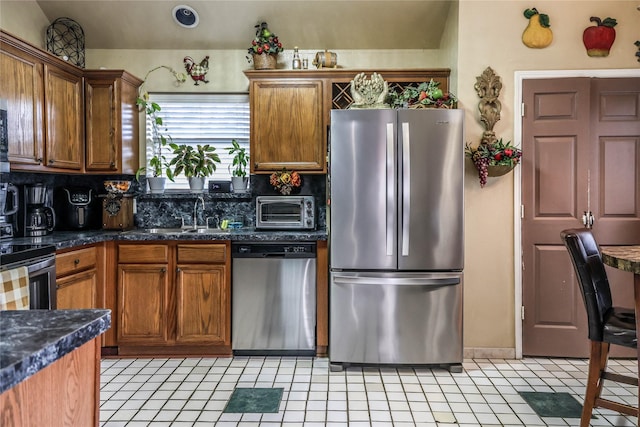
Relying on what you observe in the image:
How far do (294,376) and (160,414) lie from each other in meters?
0.86

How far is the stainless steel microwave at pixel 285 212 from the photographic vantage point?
3406mm

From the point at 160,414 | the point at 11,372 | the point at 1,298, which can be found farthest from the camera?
the point at 160,414

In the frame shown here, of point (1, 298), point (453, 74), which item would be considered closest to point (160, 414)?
point (1, 298)

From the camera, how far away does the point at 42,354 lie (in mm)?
742

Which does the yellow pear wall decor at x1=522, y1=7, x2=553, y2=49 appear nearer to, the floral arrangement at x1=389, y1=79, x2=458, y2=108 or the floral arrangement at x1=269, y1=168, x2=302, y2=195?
the floral arrangement at x1=389, y1=79, x2=458, y2=108

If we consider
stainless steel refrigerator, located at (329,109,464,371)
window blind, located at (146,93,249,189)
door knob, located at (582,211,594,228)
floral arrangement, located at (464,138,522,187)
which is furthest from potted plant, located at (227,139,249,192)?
door knob, located at (582,211,594,228)

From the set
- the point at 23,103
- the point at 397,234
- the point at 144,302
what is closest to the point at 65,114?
the point at 23,103

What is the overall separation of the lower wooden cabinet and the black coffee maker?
63 cm

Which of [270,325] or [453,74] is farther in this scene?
[453,74]

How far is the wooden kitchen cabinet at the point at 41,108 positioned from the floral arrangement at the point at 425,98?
2.41 meters

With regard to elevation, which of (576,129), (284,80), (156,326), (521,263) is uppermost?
(284,80)

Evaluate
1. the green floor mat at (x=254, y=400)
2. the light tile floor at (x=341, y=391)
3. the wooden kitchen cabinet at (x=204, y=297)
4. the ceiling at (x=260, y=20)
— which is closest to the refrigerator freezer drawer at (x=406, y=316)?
the light tile floor at (x=341, y=391)

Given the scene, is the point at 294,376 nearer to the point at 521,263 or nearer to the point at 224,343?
the point at 224,343

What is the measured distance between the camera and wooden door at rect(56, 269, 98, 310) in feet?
9.03
